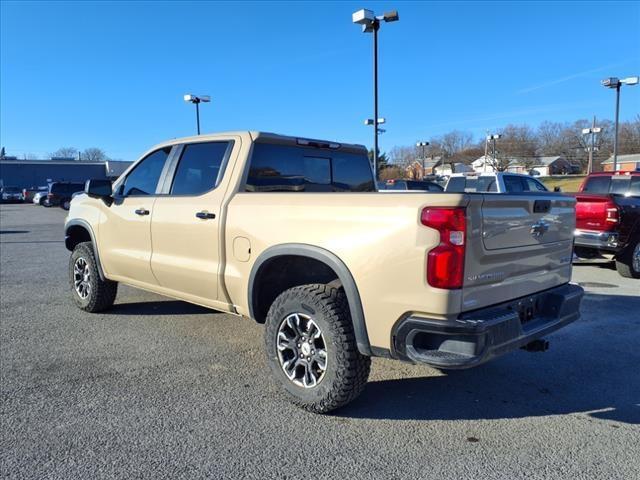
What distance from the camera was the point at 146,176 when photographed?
5195mm

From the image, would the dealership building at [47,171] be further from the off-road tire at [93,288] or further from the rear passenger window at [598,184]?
the off-road tire at [93,288]

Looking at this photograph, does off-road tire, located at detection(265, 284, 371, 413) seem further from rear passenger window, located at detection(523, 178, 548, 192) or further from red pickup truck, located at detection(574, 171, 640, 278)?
rear passenger window, located at detection(523, 178, 548, 192)

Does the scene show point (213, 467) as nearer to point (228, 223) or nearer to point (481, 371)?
point (228, 223)

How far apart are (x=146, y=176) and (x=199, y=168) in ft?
2.82

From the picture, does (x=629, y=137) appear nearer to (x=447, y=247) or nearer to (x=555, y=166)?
(x=555, y=166)

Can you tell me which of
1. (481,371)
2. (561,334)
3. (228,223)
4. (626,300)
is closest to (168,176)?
(228,223)

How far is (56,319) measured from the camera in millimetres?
5785

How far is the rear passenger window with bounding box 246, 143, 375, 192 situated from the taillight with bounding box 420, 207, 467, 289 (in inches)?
71.8

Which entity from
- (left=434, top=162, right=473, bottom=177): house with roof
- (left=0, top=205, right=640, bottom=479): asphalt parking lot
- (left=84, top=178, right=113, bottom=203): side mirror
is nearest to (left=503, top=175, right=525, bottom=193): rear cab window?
(left=0, top=205, right=640, bottom=479): asphalt parking lot

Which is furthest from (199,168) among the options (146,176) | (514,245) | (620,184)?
(620,184)

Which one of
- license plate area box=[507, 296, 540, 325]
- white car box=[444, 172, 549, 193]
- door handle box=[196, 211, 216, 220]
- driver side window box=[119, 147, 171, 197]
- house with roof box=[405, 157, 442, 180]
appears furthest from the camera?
house with roof box=[405, 157, 442, 180]

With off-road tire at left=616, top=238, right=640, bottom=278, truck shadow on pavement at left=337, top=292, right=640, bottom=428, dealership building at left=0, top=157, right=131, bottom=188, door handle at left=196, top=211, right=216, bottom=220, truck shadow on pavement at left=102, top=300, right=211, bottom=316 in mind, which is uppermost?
dealership building at left=0, top=157, right=131, bottom=188

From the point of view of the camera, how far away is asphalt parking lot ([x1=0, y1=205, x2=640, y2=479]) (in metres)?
2.89

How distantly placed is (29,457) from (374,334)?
81.8 inches
